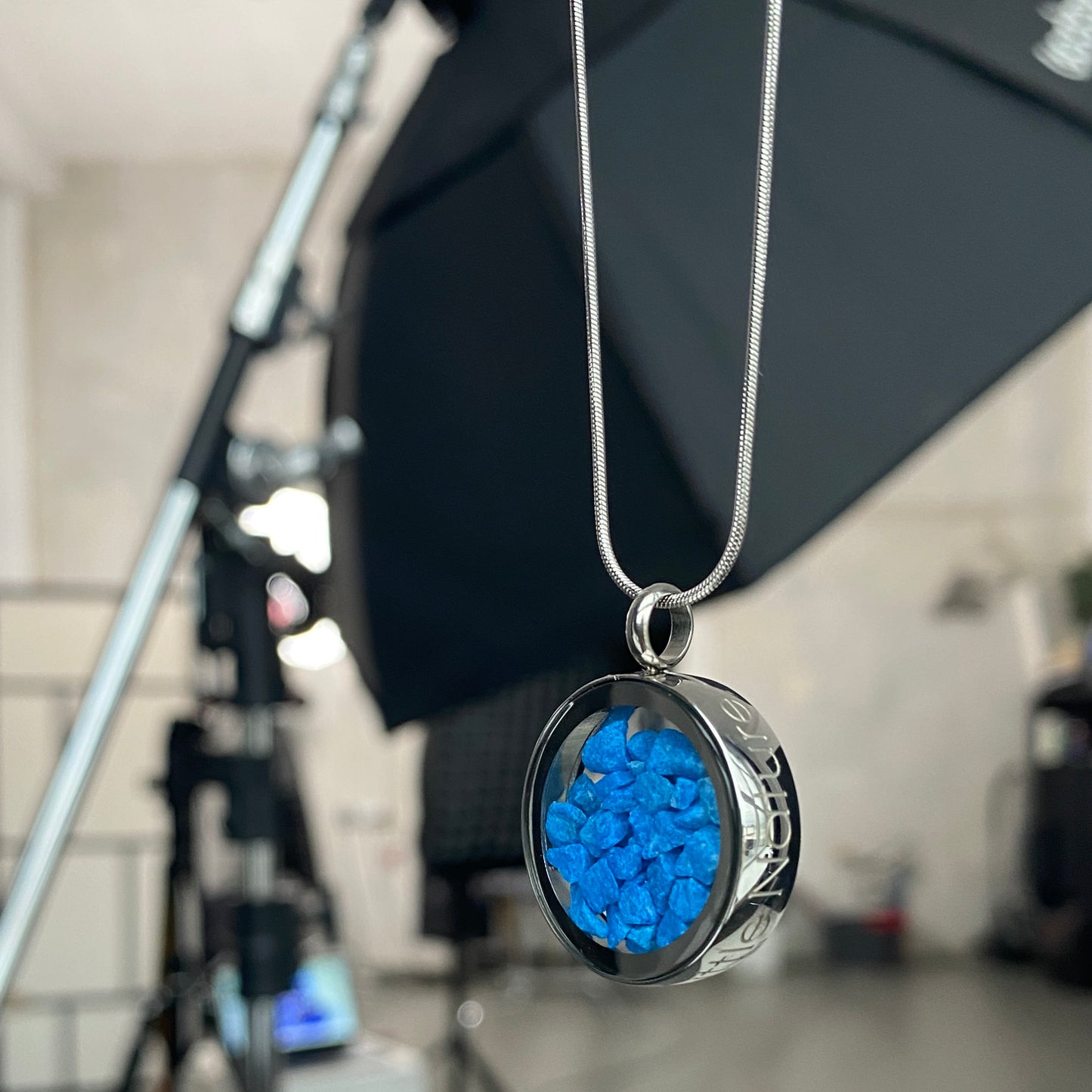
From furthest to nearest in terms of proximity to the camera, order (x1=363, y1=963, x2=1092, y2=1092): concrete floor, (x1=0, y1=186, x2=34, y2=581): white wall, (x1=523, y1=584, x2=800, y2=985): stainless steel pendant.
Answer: (x1=0, y1=186, x2=34, y2=581): white wall
(x1=363, y1=963, x2=1092, y2=1092): concrete floor
(x1=523, y1=584, x2=800, y2=985): stainless steel pendant

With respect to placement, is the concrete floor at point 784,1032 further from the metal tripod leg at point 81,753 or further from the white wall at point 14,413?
the white wall at point 14,413

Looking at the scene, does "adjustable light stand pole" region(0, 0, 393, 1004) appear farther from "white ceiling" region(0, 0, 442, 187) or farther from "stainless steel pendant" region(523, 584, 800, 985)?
"white ceiling" region(0, 0, 442, 187)

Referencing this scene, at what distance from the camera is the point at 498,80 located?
627mm

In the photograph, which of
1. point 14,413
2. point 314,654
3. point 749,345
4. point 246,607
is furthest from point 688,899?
point 14,413

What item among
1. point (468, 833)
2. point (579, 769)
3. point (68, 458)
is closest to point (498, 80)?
point (579, 769)

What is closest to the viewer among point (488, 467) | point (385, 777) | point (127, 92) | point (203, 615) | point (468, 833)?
point (488, 467)

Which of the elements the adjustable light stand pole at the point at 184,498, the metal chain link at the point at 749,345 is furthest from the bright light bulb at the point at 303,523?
the metal chain link at the point at 749,345

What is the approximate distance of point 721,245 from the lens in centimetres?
60

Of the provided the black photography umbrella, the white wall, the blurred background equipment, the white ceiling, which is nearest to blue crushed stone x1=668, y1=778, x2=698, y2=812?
the black photography umbrella

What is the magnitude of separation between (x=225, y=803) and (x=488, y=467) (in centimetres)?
33

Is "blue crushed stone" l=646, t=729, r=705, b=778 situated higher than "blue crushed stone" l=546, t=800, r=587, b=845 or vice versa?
"blue crushed stone" l=646, t=729, r=705, b=778

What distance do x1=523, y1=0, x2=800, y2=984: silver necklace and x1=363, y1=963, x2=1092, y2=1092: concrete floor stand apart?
210 centimetres

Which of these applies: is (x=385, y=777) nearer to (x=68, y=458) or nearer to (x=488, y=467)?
(x=68, y=458)

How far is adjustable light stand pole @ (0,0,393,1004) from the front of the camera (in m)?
0.56
